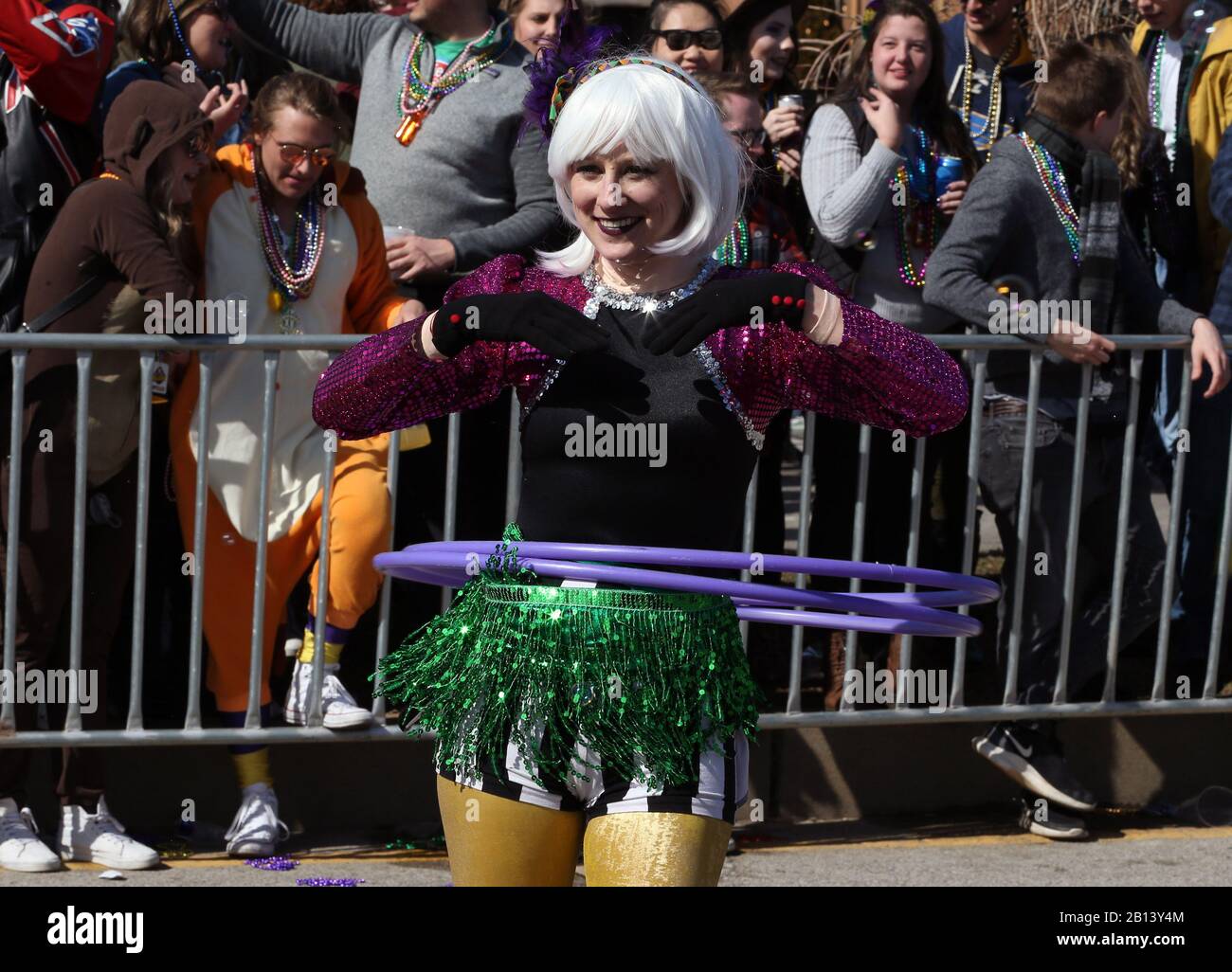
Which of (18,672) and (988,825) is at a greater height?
Answer: (18,672)

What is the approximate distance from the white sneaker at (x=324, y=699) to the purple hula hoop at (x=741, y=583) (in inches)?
64.0

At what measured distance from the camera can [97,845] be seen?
549cm

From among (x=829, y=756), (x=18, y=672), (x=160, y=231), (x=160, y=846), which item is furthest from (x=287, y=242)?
(x=829, y=756)

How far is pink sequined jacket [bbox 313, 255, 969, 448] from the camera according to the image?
3.35 meters

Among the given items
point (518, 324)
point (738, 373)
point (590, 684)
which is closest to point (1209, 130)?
point (738, 373)

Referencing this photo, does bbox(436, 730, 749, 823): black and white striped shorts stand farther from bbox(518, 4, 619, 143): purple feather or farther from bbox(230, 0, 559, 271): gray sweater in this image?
bbox(230, 0, 559, 271): gray sweater

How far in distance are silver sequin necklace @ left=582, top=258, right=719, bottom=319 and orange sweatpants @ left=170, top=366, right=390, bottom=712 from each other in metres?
2.31

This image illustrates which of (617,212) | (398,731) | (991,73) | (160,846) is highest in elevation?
(991,73)

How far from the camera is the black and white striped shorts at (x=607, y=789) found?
3.15 m

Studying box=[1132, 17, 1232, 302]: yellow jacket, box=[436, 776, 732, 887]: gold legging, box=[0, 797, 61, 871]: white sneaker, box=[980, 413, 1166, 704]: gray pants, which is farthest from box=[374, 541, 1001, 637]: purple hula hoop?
box=[1132, 17, 1232, 302]: yellow jacket

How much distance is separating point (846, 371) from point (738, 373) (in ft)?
0.67

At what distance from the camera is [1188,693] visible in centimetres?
626

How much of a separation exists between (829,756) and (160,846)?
2.15 metres
